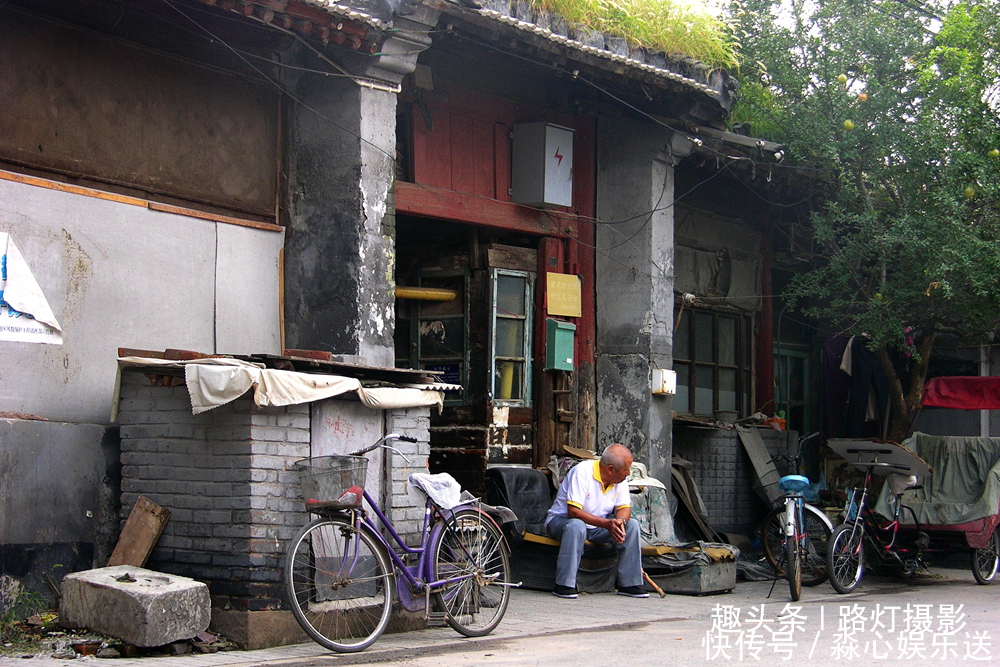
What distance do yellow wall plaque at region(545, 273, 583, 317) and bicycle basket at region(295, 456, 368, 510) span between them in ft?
A: 18.2

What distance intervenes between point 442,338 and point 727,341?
524 cm

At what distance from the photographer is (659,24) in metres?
12.1

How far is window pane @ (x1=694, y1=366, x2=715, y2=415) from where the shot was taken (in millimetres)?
14875

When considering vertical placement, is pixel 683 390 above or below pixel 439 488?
above

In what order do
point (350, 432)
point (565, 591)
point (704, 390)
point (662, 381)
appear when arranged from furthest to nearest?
point (704, 390)
point (662, 381)
point (565, 591)
point (350, 432)

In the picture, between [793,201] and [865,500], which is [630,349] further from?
[793,201]

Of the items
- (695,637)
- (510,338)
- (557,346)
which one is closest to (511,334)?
(510,338)

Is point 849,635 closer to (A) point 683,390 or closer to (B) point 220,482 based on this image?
(B) point 220,482

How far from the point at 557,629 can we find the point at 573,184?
6.13 m

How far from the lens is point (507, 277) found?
12.1m

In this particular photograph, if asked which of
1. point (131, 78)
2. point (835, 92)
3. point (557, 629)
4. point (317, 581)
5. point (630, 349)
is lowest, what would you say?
point (557, 629)

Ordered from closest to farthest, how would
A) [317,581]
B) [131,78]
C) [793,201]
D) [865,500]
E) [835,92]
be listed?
[317,581] → [131,78] → [865,500] → [835,92] → [793,201]

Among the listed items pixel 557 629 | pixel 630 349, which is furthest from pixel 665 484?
pixel 557 629

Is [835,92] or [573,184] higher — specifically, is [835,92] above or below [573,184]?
above
